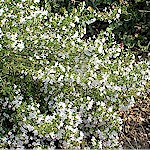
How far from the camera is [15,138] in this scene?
2.92 meters

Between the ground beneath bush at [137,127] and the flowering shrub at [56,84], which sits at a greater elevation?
the flowering shrub at [56,84]

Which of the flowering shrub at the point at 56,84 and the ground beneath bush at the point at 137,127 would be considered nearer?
the flowering shrub at the point at 56,84

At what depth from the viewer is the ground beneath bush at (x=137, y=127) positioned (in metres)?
3.47

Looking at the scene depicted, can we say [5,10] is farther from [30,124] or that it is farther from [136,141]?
[136,141]

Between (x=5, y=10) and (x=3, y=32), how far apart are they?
16 centimetres

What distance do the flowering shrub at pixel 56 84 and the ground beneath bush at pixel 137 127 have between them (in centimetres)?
43

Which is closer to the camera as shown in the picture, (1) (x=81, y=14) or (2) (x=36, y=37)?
(2) (x=36, y=37)

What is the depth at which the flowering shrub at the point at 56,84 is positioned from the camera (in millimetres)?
2789

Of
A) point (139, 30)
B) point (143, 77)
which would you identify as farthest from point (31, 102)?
point (139, 30)

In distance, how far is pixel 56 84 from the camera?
9.53 feet

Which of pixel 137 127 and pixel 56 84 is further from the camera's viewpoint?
pixel 137 127

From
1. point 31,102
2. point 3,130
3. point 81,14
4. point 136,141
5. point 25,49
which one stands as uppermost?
point 81,14

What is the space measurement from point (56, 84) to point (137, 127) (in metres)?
1.06

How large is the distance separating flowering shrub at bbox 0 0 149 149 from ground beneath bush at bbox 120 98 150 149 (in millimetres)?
435
